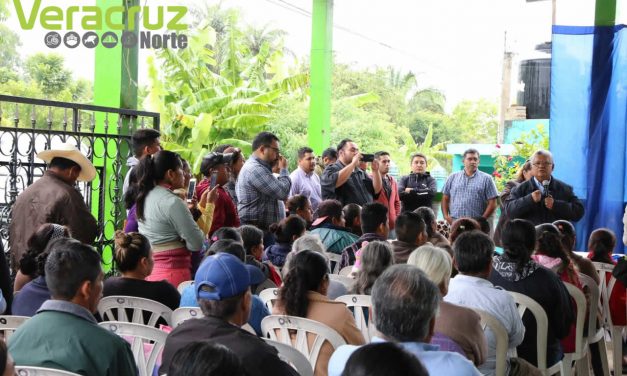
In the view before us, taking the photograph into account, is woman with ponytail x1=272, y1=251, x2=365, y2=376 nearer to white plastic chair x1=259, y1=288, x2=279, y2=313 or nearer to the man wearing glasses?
white plastic chair x1=259, y1=288, x2=279, y2=313

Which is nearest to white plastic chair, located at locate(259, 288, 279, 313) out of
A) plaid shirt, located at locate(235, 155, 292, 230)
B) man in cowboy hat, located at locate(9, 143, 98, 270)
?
man in cowboy hat, located at locate(9, 143, 98, 270)

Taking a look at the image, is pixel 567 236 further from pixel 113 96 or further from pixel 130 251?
pixel 113 96

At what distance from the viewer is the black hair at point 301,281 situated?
3.09 m

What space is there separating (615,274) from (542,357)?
3.65 feet

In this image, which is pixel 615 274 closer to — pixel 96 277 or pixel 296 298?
pixel 296 298

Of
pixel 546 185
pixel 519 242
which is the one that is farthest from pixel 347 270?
pixel 546 185

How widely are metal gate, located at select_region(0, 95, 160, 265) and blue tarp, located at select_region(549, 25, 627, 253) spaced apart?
12.5 feet

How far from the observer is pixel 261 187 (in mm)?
6000

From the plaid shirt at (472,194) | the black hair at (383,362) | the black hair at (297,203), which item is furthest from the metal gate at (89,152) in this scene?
the black hair at (383,362)

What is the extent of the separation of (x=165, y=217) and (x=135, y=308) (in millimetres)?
1012

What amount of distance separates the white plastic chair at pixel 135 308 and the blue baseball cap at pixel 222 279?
3.33 feet

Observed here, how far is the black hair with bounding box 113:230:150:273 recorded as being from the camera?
354 cm

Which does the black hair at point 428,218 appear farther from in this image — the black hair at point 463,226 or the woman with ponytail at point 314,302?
the woman with ponytail at point 314,302

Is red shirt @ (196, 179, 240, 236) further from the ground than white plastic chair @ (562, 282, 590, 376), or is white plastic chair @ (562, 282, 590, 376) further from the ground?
red shirt @ (196, 179, 240, 236)
